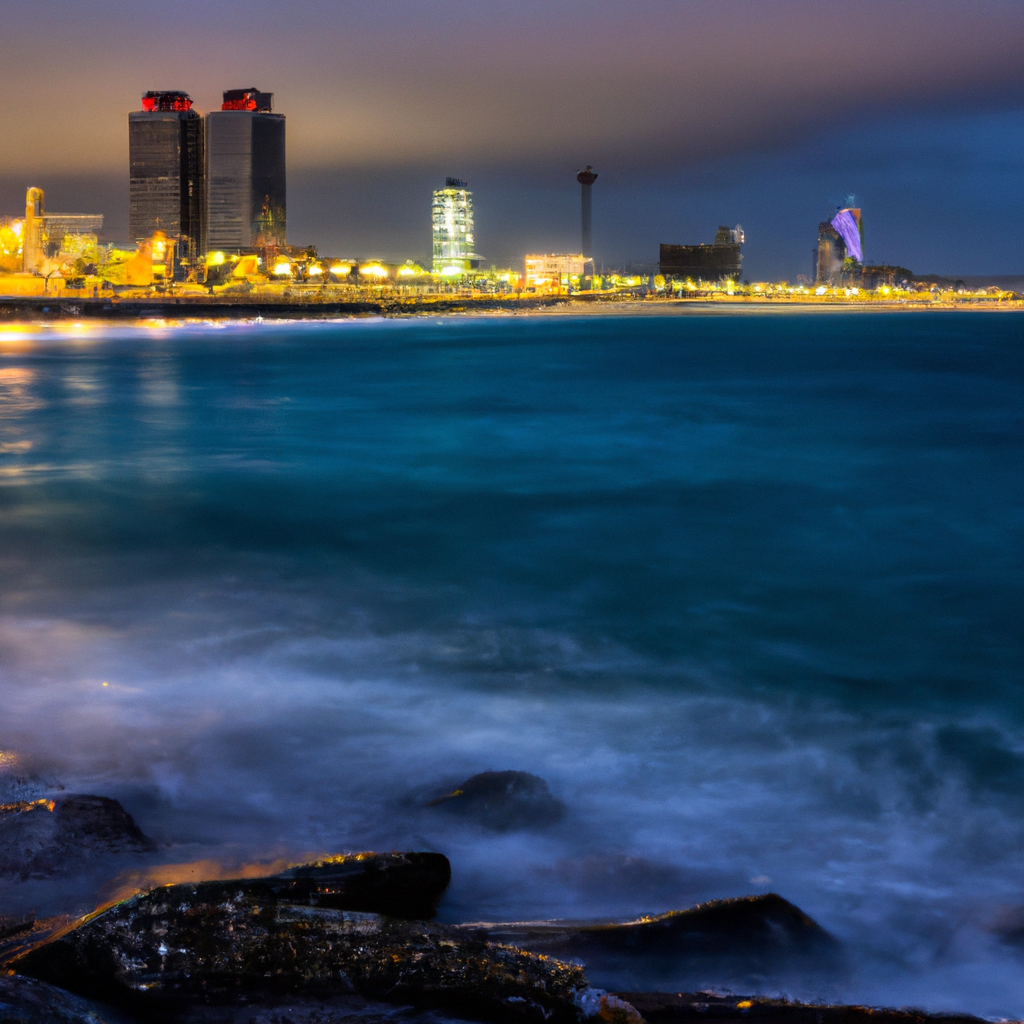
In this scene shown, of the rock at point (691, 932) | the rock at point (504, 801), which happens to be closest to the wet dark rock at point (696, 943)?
the rock at point (691, 932)

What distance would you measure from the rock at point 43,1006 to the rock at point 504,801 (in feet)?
8.98

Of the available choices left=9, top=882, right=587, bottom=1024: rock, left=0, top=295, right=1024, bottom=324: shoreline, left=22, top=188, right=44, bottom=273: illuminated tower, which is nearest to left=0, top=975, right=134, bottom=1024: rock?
left=9, top=882, right=587, bottom=1024: rock

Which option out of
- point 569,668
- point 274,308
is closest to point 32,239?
point 274,308

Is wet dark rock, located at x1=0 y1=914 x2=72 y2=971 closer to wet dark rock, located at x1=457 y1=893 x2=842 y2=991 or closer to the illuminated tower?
wet dark rock, located at x1=457 y1=893 x2=842 y2=991

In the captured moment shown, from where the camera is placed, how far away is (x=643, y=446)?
2673 centimetres

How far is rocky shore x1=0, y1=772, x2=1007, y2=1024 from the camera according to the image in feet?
13.1

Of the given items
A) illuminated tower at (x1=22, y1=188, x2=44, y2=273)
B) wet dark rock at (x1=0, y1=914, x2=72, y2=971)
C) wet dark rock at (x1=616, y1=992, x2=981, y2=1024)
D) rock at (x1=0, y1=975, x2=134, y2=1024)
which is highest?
illuminated tower at (x1=22, y1=188, x2=44, y2=273)

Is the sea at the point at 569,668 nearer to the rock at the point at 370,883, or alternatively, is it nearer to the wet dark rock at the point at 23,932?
the wet dark rock at the point at 23,932

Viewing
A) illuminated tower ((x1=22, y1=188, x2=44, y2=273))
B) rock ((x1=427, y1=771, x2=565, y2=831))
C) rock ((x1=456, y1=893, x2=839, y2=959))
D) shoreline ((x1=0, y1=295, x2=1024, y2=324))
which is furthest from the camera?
illuminated tower ((x1=22, y1=188, x2=44, y2=273))

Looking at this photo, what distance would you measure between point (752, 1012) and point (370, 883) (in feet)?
5.72

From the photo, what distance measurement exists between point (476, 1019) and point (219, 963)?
1.03 meters

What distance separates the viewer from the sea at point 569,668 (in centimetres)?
589

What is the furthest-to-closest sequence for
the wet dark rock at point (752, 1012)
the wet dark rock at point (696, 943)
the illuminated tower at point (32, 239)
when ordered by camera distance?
the illuminated tower at point (32, 239) → the wet dark rock at point (696, 943) → the wet dark rock at point (752, 1012)

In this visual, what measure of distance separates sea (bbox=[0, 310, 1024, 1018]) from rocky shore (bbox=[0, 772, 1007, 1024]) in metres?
0.31
